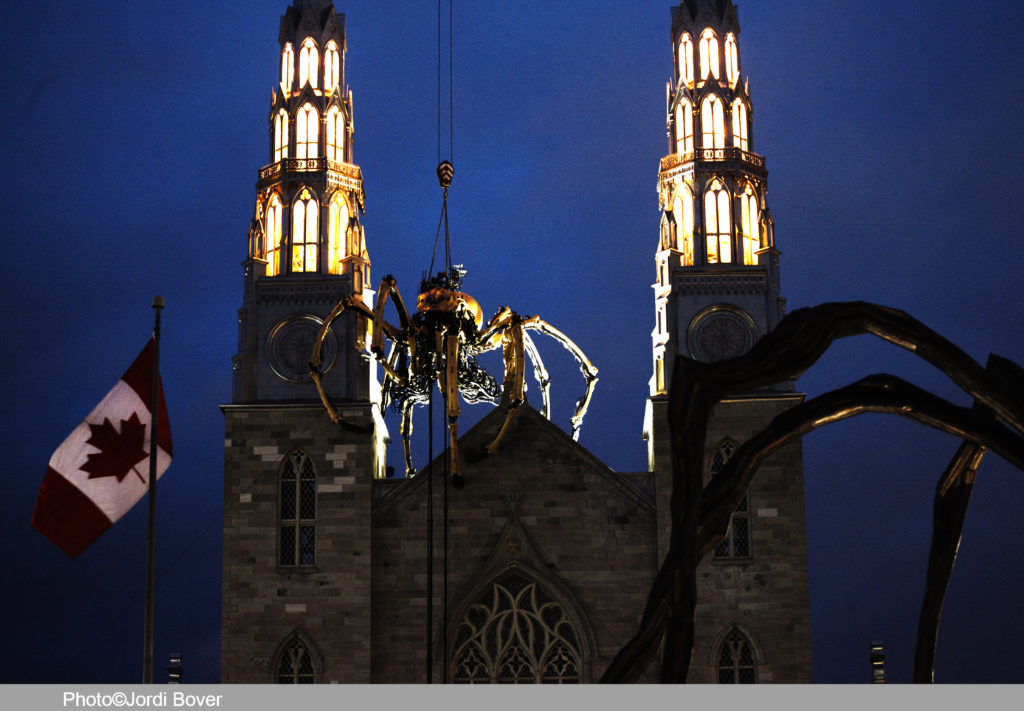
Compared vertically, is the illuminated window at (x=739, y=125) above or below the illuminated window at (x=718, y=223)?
above

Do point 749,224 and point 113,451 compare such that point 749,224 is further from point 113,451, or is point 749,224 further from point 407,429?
point 113,451

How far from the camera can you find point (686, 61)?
36.7 metres

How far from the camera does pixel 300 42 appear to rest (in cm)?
3678

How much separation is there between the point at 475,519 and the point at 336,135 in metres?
10.1

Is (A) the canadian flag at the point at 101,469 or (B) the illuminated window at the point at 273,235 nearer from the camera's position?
(A) the canadian flag at the point at 101,469

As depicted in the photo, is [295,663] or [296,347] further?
[296,347]

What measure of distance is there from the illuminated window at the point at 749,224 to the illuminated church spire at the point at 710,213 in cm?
2

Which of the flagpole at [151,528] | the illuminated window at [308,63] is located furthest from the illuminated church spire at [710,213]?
the flagpole at [151,528]

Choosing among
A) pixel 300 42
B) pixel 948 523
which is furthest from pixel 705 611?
pixel 948 523

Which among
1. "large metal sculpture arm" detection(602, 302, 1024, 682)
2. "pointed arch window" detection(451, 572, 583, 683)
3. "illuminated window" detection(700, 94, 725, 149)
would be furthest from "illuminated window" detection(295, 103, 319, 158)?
"large metal sculpture arm" detection(602, 302, 1024, 682)

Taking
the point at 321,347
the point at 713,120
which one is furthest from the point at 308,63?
the point at 713,120

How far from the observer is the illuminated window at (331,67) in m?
36.6

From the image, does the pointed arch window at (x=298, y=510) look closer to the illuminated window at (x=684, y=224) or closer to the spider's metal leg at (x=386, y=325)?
the spider's metal leg at (x=386, y=325)

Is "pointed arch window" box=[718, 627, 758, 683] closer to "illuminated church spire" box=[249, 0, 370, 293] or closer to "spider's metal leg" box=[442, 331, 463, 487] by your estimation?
"spider's metal leg" box=[442, 331, 463, 487]
